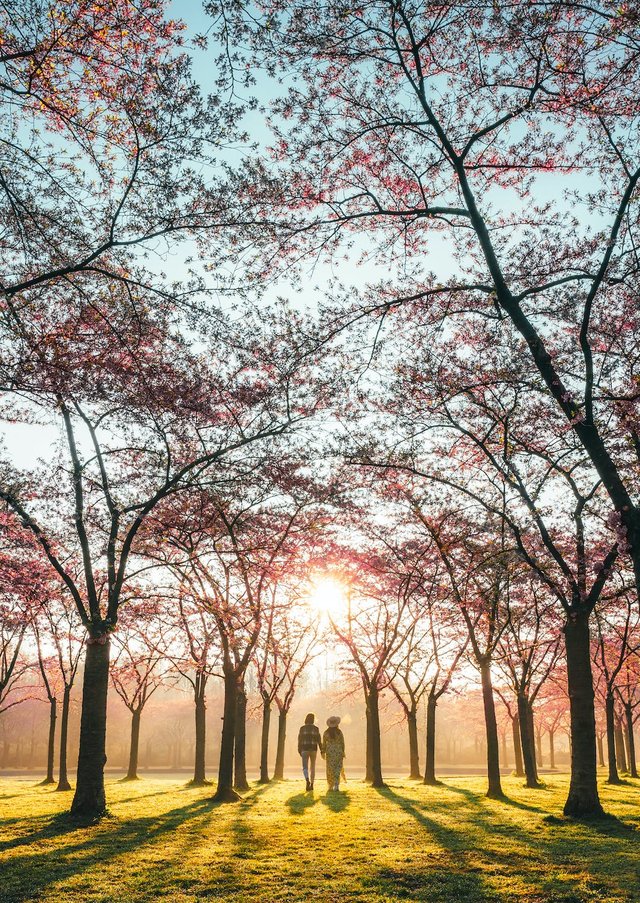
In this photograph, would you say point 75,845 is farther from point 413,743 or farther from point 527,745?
point 413,743

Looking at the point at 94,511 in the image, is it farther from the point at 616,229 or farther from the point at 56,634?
the point at 616,229

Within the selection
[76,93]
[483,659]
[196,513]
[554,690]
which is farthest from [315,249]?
[554,690]

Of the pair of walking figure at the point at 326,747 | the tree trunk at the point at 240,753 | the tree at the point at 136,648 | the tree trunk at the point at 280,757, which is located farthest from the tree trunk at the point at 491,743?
the tree trunk at the point at 280,757

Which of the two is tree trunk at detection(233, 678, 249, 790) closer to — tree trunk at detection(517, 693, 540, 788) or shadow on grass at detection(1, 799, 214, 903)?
shadow on grass at detection(1, 799, 214, 903)

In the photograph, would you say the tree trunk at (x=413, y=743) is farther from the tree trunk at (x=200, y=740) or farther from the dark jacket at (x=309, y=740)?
the dark jacket at (x=309, y=740)

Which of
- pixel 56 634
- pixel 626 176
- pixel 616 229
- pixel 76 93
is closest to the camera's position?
pixel 76 93

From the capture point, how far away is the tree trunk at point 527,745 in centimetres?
1991

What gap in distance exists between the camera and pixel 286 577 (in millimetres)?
17828

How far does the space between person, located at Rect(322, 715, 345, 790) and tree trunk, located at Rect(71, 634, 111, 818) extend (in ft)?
20.9

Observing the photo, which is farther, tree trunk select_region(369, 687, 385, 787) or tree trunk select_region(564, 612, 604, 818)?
tree trunk select_region(369, 687, 385, 787)

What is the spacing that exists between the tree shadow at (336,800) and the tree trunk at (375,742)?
292cm

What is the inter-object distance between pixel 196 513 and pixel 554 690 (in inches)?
1228

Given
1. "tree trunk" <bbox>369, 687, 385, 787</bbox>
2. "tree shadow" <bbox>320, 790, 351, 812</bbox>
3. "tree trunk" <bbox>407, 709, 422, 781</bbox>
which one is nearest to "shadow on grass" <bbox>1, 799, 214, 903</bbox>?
"tree shadow" <bbox>320, 790, 351, 812</bbox>

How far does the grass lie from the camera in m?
5.77
